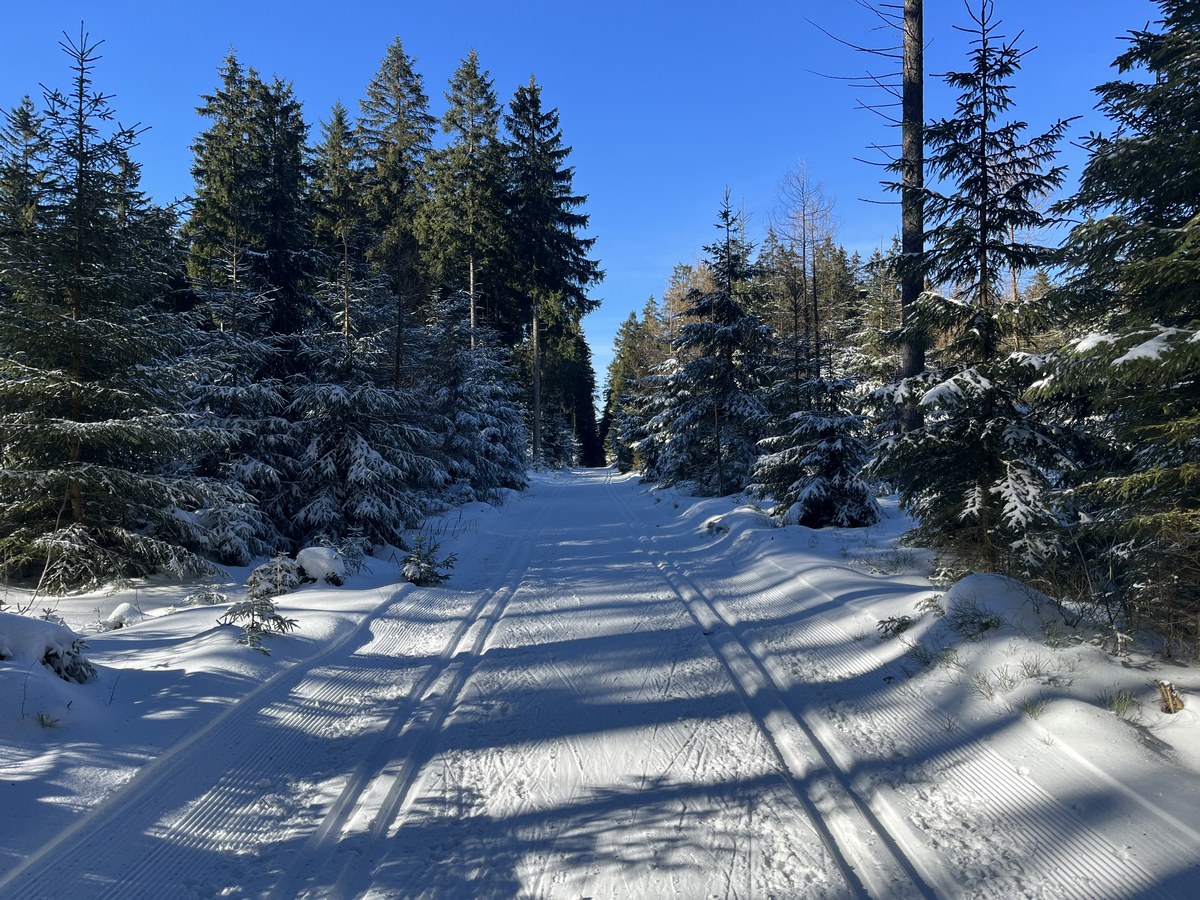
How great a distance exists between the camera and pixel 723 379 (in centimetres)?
1870

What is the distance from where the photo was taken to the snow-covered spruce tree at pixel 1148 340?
14.4ft

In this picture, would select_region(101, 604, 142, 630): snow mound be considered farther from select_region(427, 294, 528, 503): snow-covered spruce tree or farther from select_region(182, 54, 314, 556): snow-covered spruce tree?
select_region(427, 294, 528, 503): snow-covered spruce tree

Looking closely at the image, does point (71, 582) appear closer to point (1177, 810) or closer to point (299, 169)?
point (1177, 810)

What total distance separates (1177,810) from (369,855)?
4.02 m

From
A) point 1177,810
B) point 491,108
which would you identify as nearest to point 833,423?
point 1177,810

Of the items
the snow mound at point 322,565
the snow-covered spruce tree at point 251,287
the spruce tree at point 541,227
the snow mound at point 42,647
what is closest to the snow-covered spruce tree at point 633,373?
the spruce tree at point 541,227

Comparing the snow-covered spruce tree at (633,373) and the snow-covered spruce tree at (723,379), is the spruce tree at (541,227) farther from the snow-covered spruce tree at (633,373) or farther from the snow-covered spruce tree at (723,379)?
the snow-covered spruce tree at (723,379)

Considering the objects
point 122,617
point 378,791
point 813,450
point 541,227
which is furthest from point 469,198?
point 378,791

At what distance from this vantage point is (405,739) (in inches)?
174

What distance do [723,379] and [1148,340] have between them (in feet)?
47.7

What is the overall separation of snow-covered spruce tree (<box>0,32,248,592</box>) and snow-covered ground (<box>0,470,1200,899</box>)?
1708 mm

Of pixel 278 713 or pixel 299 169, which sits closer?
pixel 278 713

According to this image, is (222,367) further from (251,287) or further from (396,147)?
(396,147)

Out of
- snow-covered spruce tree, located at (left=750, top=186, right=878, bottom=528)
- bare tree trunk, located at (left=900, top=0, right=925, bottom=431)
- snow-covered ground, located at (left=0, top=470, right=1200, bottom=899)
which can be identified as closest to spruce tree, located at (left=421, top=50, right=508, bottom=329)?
snow-covered spruce tree, located at (left=750, top=186, right=878, bottom=528)
